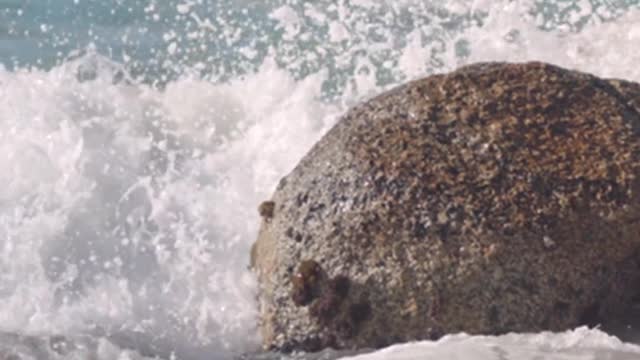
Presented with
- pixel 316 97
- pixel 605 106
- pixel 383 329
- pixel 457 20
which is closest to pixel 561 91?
pixel 605 106

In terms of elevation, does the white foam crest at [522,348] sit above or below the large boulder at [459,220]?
below

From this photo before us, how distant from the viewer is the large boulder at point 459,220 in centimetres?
472

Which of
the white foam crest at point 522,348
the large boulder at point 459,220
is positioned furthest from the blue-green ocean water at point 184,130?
the large boulder at point 459,220

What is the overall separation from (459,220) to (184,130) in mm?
3330

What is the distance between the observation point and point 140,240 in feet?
20.1

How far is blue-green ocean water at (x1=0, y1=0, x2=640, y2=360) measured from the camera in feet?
17.7

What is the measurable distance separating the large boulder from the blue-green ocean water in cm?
23

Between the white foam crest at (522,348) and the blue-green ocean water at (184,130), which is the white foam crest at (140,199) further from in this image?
the white foam crest at (522,348)

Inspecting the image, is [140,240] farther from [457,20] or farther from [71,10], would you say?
[71,10]

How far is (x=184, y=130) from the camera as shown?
7789 millimetres

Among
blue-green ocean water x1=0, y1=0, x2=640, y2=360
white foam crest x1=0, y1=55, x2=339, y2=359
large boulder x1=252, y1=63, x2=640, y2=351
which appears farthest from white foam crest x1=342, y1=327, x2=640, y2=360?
white foam crest x1=0, y1=55, x2=339, y2=359

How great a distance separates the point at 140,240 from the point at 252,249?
0.74m

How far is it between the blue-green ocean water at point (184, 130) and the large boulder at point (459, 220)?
23 centimetres

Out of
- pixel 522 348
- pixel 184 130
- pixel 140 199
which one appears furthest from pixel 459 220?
pixel 184 130
